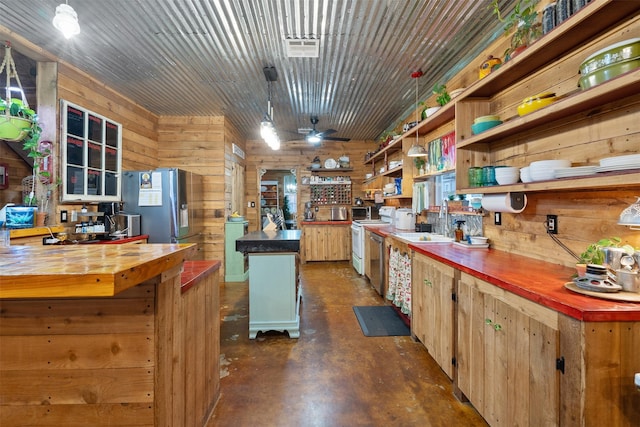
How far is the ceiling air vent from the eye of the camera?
2.75m

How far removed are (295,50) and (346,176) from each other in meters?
4.34

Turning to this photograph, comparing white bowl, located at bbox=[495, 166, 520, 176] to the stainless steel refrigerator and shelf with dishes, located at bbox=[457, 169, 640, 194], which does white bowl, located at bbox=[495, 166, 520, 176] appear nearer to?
shelf with dishes, located at bbox=[457, 169, 640, 194]

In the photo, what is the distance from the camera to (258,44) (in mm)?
2814

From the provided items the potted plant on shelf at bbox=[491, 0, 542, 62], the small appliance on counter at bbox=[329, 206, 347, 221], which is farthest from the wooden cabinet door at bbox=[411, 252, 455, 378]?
the small appliance on counter at bbox=[329, 206, 347, 221]

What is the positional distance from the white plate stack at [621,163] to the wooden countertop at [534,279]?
1.91 feet

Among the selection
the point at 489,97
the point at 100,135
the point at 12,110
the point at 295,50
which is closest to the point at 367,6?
the point at 295,50

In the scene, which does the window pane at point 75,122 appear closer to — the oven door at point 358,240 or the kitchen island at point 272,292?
the kitchen island at point 272,292

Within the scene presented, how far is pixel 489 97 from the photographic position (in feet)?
8.38

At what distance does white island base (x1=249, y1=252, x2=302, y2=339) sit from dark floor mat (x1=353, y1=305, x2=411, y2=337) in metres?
0.81

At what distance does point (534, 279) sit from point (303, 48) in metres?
2.74

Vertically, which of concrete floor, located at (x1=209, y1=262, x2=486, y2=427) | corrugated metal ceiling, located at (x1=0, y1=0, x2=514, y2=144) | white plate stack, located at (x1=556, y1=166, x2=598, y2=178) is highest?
corrugated metal ceiling, located at (x1=0, y1=0, x2=514, y2=144)

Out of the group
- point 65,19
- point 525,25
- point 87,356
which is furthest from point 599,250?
point 65,19

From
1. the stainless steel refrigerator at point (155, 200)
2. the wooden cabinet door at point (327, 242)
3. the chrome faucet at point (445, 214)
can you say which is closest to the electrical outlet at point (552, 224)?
the chrome faucet at point (445, 214)

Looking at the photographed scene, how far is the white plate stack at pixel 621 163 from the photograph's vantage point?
3.96ft
